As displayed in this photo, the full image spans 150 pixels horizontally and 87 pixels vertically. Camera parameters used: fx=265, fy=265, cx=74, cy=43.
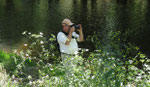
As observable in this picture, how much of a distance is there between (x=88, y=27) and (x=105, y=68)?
15.7 m

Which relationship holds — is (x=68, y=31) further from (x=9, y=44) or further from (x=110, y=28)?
(x=110, y=28)

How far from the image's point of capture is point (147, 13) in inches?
973

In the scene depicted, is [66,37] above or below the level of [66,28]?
below

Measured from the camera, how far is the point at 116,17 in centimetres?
2295

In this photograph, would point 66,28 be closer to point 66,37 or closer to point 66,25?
point 66,25

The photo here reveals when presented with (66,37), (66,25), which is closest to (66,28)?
(66,25)

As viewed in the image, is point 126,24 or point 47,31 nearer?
point 47,31

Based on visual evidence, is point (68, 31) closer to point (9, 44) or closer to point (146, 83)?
point (146, 83)

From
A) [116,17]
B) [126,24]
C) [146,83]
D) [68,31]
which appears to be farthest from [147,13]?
[146,83]

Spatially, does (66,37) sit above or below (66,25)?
below

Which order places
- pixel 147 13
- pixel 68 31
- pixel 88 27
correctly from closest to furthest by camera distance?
pixel 68 31, pixel 88 27, pixel 147 13

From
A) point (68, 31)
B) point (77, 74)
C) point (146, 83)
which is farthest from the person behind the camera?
point (68, 31)

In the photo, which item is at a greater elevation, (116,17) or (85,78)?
(85,78)

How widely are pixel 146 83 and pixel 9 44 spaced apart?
12385 mm
